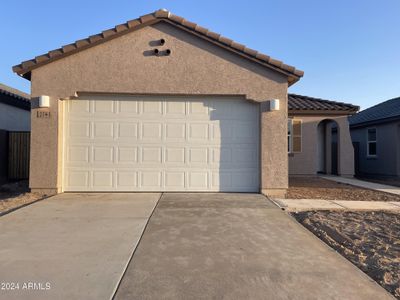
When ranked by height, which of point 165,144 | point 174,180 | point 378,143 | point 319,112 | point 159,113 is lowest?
point 174,180

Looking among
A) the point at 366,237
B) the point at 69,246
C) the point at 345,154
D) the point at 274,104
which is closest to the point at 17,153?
the point at 69,246

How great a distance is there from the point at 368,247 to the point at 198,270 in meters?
2.80

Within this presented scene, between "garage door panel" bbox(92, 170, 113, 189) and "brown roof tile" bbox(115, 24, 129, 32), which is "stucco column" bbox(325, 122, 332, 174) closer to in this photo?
"brown roof tile" bbox(115, 24, 129, 32)

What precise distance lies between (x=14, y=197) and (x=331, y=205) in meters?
8.28

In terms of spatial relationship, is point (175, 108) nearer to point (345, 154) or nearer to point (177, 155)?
point (177, 155)

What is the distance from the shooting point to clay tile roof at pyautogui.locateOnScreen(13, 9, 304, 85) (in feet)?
27.9

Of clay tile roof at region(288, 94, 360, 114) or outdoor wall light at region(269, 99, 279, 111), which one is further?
clay tile roof at region(288, 94, 360, 114)

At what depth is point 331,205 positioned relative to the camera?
7703 mm

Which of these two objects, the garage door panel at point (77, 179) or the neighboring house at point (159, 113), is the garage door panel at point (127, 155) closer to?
the neighboring house at point (159, 113)

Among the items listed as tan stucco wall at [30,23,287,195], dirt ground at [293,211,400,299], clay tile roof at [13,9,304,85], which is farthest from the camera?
tan stucco wall at [30,23,287,195]

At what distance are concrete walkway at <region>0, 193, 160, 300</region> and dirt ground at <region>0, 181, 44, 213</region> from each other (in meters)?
0.55

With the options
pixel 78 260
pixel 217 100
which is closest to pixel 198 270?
pixel 78 260

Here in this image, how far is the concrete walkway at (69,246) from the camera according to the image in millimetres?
3299

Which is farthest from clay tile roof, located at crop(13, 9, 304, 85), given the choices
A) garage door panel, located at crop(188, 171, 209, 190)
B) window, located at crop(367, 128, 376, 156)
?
window, located at crop(367, 128, 376, 156)
